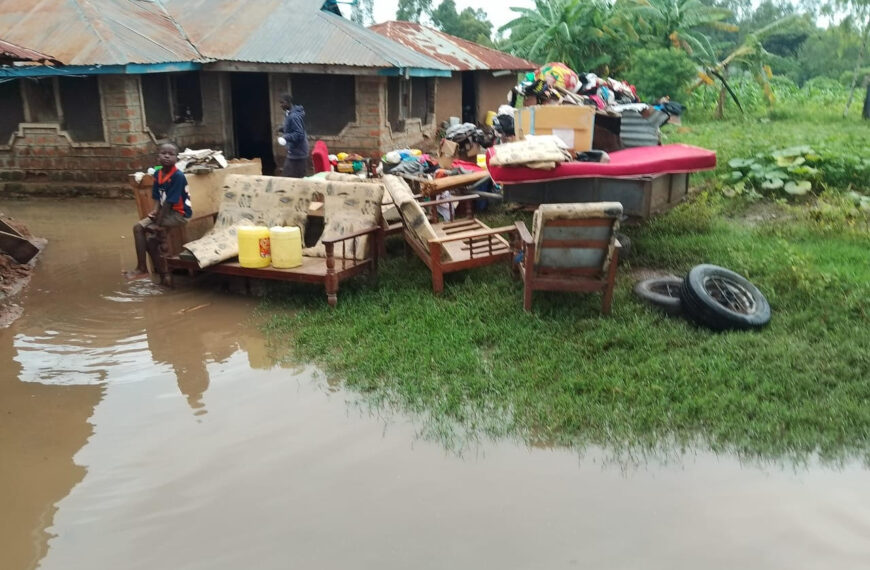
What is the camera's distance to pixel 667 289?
7.39m

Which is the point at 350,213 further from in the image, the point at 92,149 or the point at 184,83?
the point at 184,83

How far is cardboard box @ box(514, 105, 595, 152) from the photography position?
27.6 feet

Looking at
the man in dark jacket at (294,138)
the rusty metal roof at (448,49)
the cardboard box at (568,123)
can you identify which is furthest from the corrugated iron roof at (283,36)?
the cardboard box at (568,123)

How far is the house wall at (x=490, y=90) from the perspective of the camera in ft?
66.9

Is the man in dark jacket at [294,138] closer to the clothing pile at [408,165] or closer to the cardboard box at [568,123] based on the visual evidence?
the clothing pile at [408,165]

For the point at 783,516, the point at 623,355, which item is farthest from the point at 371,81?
the point at 783,516

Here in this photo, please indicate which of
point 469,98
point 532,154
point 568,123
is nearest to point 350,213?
point 532,154

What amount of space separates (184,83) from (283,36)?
2.43 m

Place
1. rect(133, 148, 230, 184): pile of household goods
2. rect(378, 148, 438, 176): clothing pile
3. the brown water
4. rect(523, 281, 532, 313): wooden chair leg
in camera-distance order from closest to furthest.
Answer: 1. the brown water
2. rect(523, 281, 532, 313): wooden chair leg
3. rect(133, 148, 230, 184): pile of household goods
4. rect(378, 148, 438, 176): clothing pile

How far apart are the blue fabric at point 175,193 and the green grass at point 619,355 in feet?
4.58

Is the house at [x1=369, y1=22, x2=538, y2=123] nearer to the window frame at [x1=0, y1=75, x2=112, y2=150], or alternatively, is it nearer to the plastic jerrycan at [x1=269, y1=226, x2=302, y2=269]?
the window frame at [x1=0, y1=75, x2=112, y2=150]

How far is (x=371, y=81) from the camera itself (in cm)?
1454

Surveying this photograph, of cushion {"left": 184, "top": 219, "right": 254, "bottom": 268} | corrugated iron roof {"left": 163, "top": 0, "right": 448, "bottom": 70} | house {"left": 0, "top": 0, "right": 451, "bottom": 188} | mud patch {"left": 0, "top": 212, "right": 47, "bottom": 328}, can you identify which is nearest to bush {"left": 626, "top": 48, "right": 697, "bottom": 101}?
house {"left": 0, "top": 0, "right": 451, "bottom": 188}

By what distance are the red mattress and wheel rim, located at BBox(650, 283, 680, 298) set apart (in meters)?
1.14
